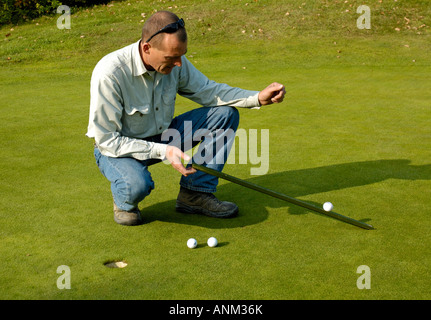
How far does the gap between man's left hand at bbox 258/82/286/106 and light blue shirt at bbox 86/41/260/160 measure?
66 mm

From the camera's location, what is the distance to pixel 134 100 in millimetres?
3701

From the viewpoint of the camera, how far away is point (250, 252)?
127 inches

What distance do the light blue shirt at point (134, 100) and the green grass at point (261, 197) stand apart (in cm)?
52

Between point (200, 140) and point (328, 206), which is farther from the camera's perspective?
point (200, 140)

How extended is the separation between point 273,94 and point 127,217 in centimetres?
130

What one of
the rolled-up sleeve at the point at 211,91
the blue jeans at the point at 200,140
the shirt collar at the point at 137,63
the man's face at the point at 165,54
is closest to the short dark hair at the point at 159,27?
the man's face at the point at 165,54

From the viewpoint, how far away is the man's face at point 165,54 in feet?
11.1

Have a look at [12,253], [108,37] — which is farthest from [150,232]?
[108,37]
